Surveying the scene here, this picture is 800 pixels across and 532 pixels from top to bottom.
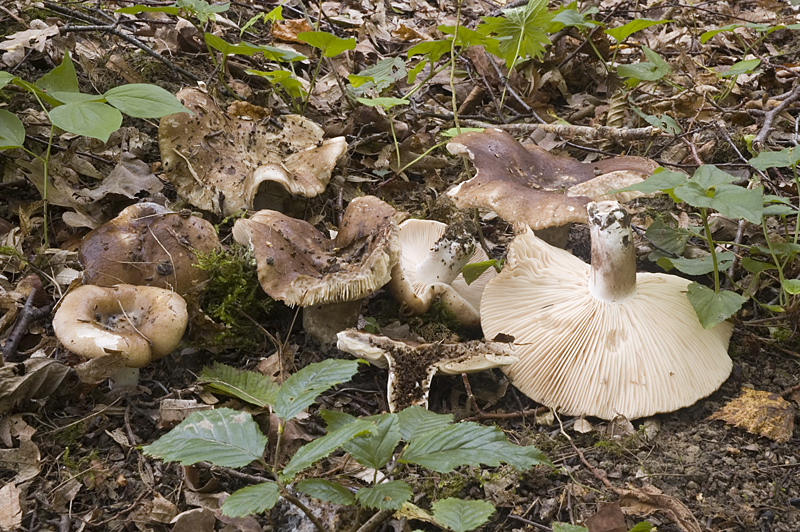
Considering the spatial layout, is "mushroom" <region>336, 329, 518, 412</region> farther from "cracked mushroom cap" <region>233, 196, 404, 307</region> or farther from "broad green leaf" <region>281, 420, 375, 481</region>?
"broad green leaf" <region>281, 420, 375, 481</region>

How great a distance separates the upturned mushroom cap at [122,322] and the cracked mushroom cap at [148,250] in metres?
0.24

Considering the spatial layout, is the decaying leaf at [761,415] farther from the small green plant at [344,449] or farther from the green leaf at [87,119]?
the green leaf at [87,119]

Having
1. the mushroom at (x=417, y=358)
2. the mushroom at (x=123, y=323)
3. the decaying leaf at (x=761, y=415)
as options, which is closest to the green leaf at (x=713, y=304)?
the decaying leaf at (x=761, y=415)

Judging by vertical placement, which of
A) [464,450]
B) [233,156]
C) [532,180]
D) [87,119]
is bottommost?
[233,156]

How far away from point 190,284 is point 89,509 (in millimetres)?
1151

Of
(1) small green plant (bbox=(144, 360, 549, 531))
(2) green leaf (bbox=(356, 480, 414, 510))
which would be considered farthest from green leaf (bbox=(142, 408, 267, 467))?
(2) green leaf (bbox=(356, 480, 414, 510))

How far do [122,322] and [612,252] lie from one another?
2.24 meters

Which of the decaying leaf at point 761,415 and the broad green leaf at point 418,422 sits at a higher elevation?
the broad green leaf at point 418,422

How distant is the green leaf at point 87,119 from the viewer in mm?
2449

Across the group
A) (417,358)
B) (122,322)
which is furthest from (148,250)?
(417,358)

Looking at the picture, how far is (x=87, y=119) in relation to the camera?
2.52 meters

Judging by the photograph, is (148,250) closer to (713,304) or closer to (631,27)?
(713,304)

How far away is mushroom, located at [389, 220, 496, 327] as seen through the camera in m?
3.12

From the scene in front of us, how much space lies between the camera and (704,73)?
223 inches
